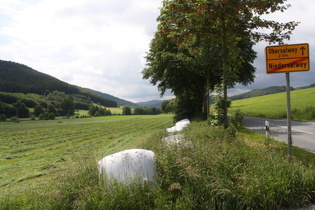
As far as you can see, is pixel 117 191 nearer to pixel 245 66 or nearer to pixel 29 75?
pixel 245 66

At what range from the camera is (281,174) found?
4.12m

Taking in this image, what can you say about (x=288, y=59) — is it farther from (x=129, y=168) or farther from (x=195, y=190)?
(x=129, y=168)

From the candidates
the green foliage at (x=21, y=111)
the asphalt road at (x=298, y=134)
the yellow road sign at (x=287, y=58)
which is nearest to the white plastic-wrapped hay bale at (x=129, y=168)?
the yellow road sign at (x=287, y=58)

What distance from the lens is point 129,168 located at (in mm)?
4535

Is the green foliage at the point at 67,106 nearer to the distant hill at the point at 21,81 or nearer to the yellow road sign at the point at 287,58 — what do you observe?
the distant hill at the point at 21,81

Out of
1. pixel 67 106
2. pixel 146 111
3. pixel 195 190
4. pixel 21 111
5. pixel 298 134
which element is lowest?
pixel 298 134

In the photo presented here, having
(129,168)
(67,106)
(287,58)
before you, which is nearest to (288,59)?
(287,58)

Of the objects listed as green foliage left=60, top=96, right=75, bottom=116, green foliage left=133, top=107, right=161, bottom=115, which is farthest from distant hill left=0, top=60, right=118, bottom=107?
green foliage left=133, top=107, right=161, bottom=115

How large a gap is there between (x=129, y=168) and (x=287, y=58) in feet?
17.0

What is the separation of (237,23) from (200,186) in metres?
7.95

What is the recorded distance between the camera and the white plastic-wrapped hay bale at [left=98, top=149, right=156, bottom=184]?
14.0 feet

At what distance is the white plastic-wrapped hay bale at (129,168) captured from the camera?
4275 millimetres

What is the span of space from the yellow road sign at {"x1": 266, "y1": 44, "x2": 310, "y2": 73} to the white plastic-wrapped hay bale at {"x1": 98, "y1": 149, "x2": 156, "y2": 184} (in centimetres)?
430

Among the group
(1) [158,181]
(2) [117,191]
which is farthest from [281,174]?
(2) [117,191]
